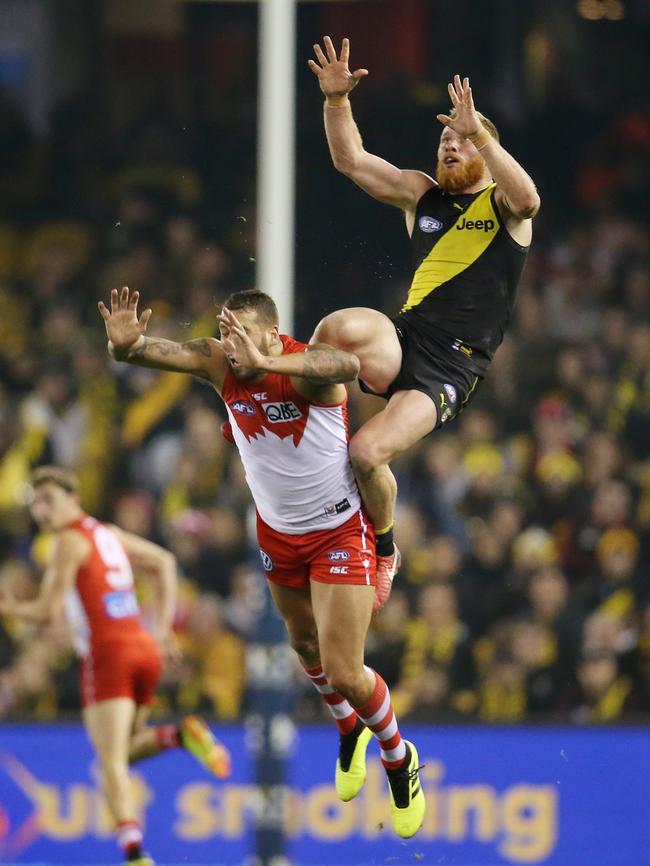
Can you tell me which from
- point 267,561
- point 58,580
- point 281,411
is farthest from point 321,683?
point 58,580

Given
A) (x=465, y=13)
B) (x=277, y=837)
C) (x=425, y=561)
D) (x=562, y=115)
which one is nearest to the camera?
(x=277, y=837)

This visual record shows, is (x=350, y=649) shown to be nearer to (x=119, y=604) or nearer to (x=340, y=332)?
(x=340, y=332)

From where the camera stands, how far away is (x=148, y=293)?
12.4m

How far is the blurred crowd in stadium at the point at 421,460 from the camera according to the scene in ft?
36.7

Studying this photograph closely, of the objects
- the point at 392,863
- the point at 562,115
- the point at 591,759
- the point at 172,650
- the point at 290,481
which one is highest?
the point at 562,115

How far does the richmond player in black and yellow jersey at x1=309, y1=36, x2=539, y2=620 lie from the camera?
22.0 feet

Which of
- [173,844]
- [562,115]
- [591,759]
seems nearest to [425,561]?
[591,759]

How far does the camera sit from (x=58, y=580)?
986 centimetres

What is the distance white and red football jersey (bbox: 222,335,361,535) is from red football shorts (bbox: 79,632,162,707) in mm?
3323

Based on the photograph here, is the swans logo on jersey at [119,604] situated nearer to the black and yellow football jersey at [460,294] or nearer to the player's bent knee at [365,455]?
the black and yellow football jersey at [460,294]

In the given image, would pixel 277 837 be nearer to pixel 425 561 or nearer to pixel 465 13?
pixel 425 561

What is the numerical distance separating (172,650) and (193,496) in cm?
208

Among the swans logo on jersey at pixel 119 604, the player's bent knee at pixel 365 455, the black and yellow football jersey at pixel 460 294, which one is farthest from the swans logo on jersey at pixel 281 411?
the swans logo on jersey at pixel 119 604

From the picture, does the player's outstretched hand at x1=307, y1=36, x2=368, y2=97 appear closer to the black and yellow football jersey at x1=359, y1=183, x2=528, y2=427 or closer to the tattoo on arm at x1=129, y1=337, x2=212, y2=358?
the black and yellow football jersey at x1=359, y1=183, x2=528, y2=427
